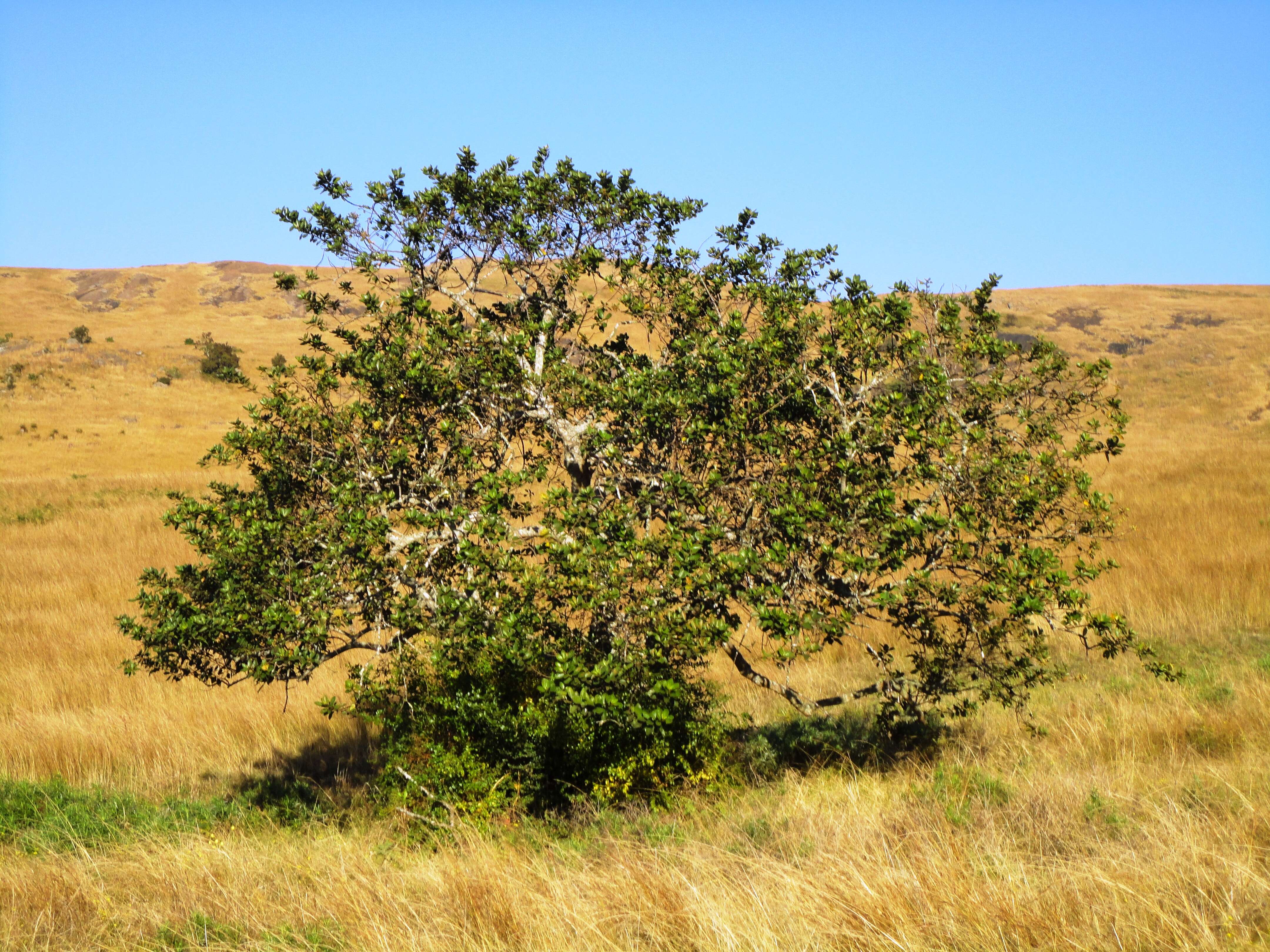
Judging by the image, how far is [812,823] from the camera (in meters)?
5.77

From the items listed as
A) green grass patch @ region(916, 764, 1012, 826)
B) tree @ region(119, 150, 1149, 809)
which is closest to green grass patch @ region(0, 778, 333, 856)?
tree @ region(119, 150, 1149, 809)

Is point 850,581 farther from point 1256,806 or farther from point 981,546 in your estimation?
point 1256,806

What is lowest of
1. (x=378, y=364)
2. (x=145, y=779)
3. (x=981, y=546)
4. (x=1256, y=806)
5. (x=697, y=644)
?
(x=145, y=779)

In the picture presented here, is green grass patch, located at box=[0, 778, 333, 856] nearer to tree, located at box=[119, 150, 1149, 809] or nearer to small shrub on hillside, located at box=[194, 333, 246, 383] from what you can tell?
tree, located at box=[119, 150, 1149, 809]

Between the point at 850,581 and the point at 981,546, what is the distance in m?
0.94

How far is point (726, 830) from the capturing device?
597 cm

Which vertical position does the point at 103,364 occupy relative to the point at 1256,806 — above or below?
above

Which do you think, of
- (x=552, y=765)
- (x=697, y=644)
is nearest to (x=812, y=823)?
(x=697, y=644)

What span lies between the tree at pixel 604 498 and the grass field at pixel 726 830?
2.86ft

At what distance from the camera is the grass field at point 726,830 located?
13.6 feet

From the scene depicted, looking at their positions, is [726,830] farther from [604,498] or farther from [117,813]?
[117,813]

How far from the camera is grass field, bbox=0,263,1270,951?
4.14 meters

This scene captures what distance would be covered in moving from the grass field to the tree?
872 millimetres

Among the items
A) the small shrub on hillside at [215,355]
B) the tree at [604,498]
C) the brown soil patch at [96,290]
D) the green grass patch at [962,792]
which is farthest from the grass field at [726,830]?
the brown soil patch at [96,290]
